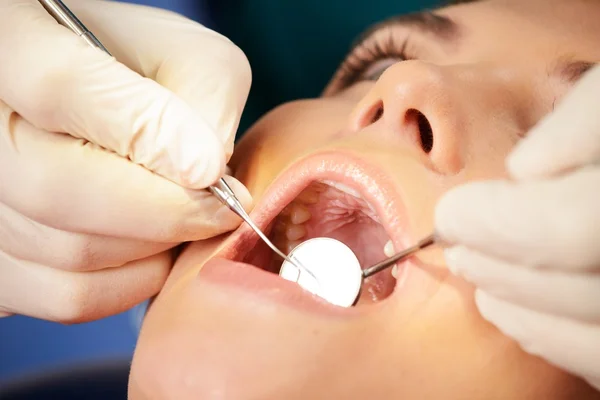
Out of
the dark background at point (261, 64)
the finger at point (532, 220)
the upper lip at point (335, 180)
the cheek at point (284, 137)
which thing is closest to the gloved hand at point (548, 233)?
the finger at point (532, 220)

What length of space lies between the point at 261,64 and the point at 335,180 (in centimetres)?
113

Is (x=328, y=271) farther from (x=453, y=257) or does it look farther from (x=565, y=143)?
(x=565, y=143)

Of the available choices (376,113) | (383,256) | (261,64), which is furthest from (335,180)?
(261,64)

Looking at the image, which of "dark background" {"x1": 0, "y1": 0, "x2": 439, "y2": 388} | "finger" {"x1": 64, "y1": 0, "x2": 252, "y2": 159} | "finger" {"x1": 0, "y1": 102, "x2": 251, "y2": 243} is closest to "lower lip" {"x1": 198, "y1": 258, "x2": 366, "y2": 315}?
"finger" {"x1": 0, "y1": 102, "x2": 251, "y2": 243}

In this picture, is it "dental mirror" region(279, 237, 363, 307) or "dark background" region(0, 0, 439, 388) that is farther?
"dark background" region(0, 0, 439, 388)

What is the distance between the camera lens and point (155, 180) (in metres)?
0.92

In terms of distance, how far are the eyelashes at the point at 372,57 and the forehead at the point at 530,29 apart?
12 centimetres

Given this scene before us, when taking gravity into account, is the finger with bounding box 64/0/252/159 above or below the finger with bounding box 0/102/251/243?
above

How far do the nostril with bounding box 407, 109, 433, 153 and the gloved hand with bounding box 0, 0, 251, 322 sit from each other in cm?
28

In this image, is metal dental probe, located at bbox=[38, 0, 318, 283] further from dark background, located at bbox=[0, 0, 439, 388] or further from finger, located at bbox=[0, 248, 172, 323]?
dark background, located at bbox=[0, 0, 439, 388]

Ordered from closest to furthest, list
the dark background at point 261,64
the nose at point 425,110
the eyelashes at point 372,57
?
the nose at point 425,110 → the eyelashes at point 372,57 → the dark background at point 261,64

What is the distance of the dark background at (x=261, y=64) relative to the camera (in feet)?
6.04

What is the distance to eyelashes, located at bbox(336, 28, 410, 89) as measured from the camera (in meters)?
1.18

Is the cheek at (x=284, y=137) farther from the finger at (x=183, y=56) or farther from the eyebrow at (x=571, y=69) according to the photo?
the eyebrow at (x=571, y=69)
